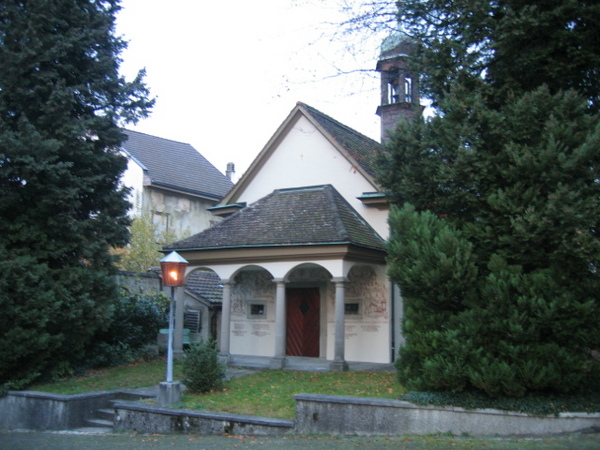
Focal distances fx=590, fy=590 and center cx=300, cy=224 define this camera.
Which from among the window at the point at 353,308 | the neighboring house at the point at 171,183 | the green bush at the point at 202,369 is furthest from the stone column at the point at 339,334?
the neighboring house at the point at 171,183

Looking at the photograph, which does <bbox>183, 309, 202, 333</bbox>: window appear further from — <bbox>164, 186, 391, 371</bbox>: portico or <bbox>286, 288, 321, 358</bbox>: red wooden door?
<bbox>286, 288, 321, 358</bbox>: red wooden door

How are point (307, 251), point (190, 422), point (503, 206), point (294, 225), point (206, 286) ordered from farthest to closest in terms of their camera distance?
point (206, 286) < point (294, 225) < point (307, 251) < point (190, 422) < point (503, 206)

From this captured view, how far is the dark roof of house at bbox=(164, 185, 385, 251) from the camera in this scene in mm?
15164

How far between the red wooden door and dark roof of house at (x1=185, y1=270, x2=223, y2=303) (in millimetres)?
4572

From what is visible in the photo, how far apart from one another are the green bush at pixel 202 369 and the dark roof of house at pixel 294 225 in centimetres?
427

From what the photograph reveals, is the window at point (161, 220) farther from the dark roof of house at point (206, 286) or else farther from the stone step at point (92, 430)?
the stone step at point (92, 430)

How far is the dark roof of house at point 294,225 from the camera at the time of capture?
15.2 meters

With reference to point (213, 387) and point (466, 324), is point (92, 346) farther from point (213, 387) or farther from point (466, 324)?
point (466, 324)

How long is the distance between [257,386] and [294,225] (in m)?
5.04

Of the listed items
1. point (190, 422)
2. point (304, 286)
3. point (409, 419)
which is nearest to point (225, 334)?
point (304, 286)

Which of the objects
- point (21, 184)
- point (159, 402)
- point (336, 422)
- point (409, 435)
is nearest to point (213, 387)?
point (159, 402)

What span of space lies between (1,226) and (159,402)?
552 centimetres

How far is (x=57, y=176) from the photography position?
42.7 ft

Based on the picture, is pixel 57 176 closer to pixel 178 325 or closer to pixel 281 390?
pixel 178 325
